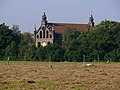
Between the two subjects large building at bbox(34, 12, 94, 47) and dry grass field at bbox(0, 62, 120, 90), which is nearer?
dry grass field at bbox(0, 62, 120, 90)

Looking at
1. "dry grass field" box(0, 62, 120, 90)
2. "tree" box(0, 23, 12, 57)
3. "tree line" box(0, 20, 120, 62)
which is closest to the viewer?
"dry grass field" box(0, 62, 120, 90)

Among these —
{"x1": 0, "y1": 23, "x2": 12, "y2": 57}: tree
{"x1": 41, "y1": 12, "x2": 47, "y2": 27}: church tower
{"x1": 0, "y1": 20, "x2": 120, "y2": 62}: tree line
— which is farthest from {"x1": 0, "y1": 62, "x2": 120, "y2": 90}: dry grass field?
{"x1": 41, "y1": 12, "x2": 47, "y2": 27}: church tower

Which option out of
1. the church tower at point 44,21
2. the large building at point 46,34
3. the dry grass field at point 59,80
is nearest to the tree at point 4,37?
the large building at point 46,34

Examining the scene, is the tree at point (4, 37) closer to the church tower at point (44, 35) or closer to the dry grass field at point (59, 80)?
the church tower at point (44, 35)

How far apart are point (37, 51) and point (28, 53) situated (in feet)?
13.8

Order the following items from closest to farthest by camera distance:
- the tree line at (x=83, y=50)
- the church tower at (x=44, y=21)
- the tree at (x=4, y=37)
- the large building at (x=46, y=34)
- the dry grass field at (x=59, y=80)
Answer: the dry grass field at (x=59, y=80) < the tree line at (x=83, y=50) < the tree at (x=4, y=37) < the large building at (x=46, y=34) < the church tower at (x=44, y=21)

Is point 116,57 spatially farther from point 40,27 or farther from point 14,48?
point 40,27

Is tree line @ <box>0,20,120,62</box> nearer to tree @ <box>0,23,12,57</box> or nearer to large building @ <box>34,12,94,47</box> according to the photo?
tree @ <box>0,23,12,57</box>

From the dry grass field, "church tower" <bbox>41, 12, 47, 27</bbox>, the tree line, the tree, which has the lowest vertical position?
the dry grass field

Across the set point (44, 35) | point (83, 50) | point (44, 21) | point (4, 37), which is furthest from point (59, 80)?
point (44, 21)

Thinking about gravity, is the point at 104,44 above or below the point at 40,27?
below

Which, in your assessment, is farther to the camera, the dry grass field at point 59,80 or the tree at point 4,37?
the tree at point 4,37

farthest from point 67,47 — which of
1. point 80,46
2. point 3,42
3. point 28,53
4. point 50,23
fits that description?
point 50,23

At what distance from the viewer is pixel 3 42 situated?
108m
